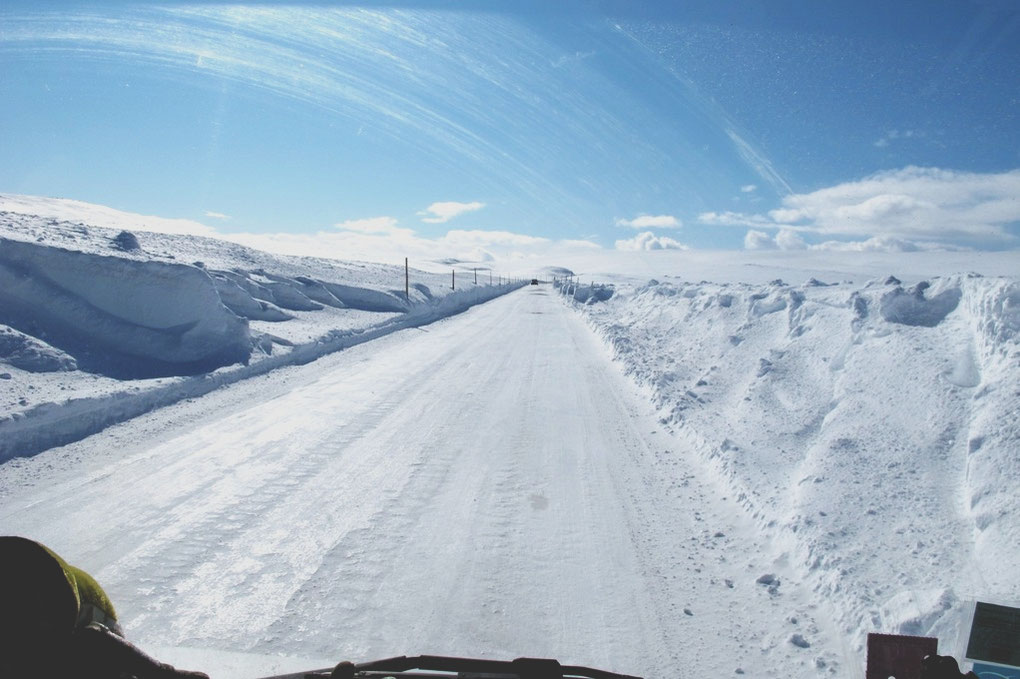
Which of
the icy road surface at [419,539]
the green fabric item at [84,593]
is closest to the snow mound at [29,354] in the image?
the icy road surface at [419,539]

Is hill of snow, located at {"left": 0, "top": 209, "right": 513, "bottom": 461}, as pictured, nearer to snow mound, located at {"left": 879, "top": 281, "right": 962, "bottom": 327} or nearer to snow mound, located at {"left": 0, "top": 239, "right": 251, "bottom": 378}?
snow mound, located at {"left": 0, "top": 239, "right": 251, "bottom": 378}

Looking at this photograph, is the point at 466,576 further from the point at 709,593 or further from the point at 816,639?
the point at 816,639

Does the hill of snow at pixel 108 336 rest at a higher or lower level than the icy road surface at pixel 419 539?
higher

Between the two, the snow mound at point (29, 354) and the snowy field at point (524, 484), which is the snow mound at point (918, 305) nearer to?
the snowy field at point (524, 484)

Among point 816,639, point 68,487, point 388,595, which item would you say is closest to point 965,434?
point 816,639

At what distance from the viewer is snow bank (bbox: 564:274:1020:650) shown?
3.84 m

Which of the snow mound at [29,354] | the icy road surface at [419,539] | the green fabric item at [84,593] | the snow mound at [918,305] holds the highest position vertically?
the snow mound at [918,305]

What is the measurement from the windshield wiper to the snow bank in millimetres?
1325

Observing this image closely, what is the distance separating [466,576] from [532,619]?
24.8 inches

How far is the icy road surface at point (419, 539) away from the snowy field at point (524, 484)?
0.02 metres

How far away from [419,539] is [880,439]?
15.1 ft

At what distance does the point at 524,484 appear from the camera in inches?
224

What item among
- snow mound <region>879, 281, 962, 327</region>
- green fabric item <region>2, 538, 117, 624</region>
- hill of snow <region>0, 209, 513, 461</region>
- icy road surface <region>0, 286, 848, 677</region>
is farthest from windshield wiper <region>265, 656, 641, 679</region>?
snow mound <region>879, 281, 962, 327</region>

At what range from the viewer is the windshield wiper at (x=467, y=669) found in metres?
1.90
